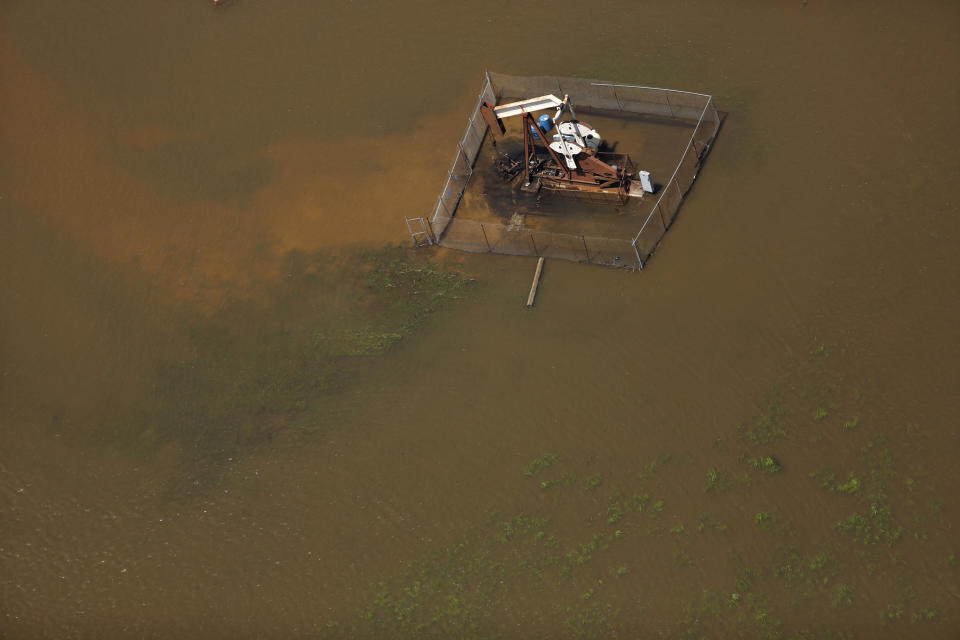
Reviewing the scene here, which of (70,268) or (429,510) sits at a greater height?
(70,268)

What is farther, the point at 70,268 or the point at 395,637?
the point at 70,268

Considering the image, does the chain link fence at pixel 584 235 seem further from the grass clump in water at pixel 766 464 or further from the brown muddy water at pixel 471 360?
the grass clump in water at pixel 766 464

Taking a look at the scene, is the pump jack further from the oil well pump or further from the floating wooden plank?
the floating wooden plank

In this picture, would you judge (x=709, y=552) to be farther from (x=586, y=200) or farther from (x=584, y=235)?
(x=586, y=200)

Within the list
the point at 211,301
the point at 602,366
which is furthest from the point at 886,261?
the point at 211,301

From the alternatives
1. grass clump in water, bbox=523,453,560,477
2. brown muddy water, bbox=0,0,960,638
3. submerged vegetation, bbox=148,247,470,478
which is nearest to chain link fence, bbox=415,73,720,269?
brown muddy water, bbox=0,0,960,638

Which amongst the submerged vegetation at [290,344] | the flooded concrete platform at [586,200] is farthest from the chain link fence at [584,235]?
the submerged vegetation at [290,344]

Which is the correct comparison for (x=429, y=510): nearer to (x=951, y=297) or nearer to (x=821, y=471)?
(x=821, y=471)
